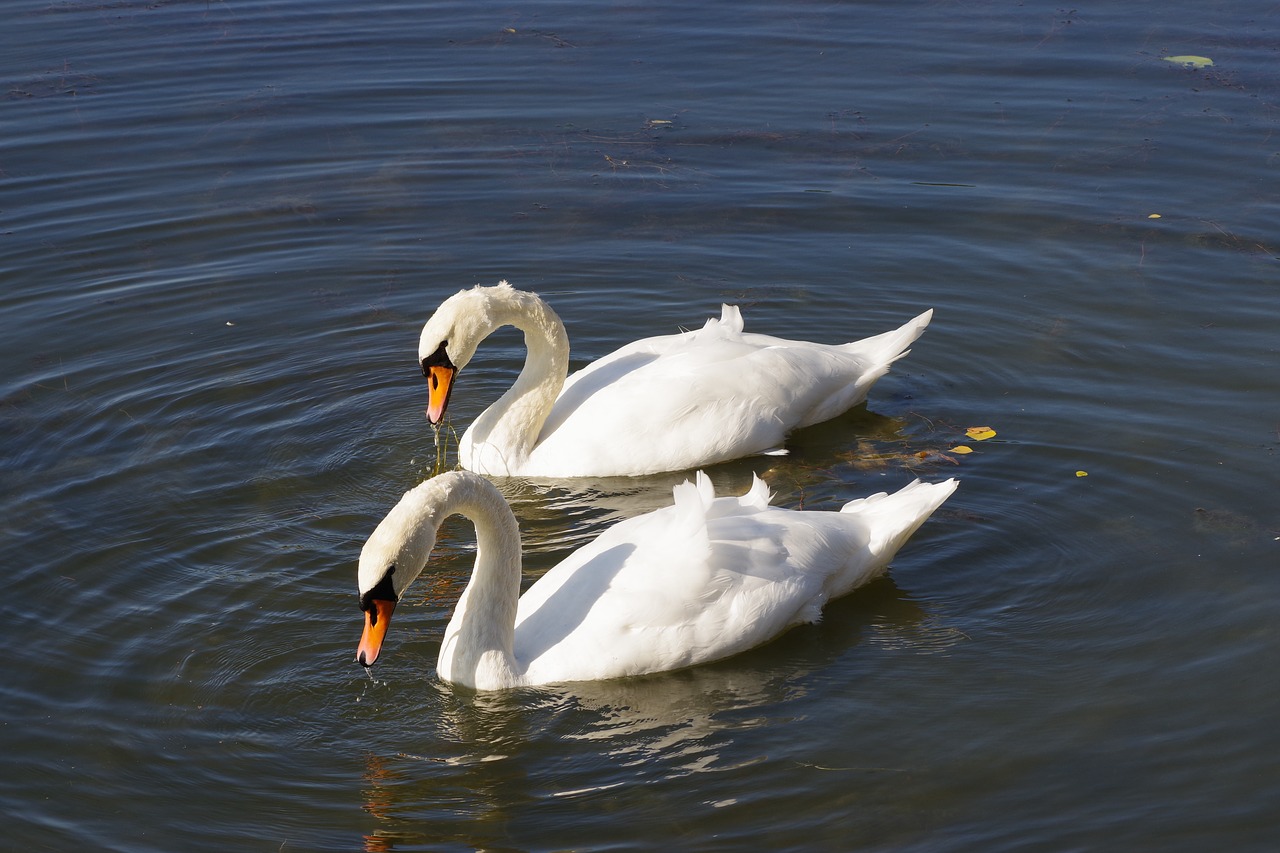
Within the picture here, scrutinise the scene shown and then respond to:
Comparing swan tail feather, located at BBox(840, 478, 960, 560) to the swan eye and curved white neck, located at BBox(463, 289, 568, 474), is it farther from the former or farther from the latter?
the swan eye

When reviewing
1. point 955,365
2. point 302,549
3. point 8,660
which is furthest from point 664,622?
point 955,365

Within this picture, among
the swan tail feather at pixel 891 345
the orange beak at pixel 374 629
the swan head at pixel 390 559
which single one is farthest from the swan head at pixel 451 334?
the orange beak at pixel 374 629

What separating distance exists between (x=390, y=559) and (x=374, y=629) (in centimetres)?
35

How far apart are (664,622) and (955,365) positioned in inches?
170

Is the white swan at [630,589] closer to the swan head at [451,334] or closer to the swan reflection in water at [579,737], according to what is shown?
the swan reflection in water at [579,737]

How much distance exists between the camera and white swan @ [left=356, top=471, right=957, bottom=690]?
738 centimetres

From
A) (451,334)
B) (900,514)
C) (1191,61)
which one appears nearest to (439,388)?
(451,334)

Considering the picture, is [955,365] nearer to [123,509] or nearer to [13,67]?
[123,509]

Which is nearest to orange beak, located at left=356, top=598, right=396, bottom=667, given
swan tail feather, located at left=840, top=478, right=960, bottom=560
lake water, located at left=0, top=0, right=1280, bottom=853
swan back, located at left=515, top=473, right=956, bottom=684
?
lake water, located at left=0, top=0, right=1280, bottom=853

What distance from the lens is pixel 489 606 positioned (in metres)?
7.37

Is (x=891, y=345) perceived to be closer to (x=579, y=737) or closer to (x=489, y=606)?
(x=489, y=606)

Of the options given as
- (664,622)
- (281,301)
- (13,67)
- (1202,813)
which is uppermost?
(13,67)

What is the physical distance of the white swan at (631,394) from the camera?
9844 mm

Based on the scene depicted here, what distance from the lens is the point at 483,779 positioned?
22.8 ft
